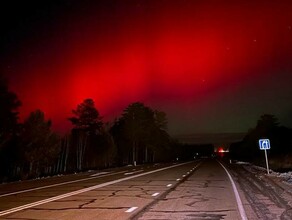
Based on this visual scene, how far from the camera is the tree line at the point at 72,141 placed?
5284 centimetres

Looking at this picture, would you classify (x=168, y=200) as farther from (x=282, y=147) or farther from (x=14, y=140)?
(x=282, y=147)

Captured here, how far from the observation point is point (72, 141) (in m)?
93.7

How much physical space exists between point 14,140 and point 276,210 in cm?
4554

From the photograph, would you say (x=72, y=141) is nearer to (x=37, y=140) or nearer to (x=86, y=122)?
(x=86, y=122)

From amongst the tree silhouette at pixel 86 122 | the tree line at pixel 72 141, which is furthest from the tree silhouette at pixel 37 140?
the tree silhouette at pixel 86 122

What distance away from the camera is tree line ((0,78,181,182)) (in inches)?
2080

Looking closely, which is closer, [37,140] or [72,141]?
[37,140]

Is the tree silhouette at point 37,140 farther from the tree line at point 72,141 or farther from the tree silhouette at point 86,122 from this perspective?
the tree silhouette at point 86,122

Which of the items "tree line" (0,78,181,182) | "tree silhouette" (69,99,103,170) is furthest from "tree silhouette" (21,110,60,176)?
"tree silhouette" (69,99,103,170)

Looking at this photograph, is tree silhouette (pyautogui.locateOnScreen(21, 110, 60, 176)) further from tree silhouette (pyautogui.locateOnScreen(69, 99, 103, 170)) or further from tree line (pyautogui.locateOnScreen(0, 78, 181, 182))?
tree silhouette (pyautogui.locateOnScreen(69, 99, 103, 170))

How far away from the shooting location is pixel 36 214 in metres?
12.0

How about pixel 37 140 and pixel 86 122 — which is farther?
pixel 86 122

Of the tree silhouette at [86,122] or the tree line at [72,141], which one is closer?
the tree line at [72,141]

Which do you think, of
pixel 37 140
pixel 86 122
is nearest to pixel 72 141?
pixel 86 122
